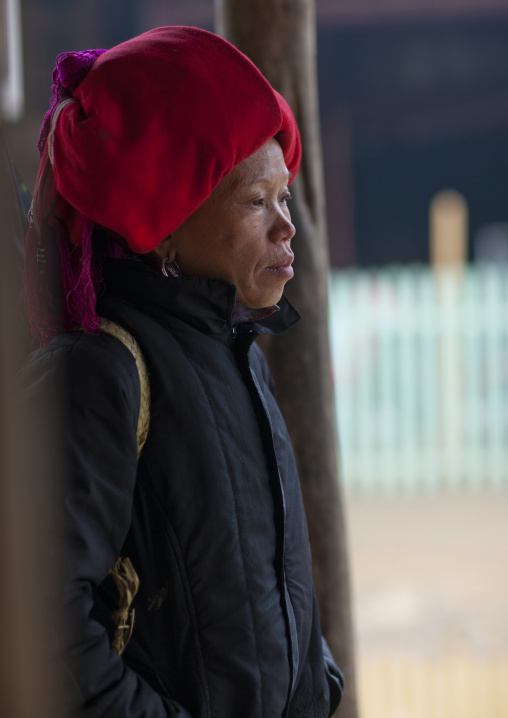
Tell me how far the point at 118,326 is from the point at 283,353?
76 centimetres

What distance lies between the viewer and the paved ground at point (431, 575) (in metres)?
3.60

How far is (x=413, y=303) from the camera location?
18.7 feet

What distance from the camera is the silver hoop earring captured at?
103 centimetres

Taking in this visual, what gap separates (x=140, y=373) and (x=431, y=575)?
3.67 m

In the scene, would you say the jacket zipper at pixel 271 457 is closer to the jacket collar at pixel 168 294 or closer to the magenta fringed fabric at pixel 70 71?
the jacket collar at pixel 168 294

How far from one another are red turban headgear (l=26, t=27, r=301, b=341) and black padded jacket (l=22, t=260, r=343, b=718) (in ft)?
0.31

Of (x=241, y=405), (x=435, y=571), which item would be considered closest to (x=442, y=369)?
(x=435, y=571)

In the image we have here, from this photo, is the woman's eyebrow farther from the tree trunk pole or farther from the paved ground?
the paved ground

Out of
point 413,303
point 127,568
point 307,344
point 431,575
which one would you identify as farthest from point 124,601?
point 413,303

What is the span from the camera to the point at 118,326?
3.15 feet

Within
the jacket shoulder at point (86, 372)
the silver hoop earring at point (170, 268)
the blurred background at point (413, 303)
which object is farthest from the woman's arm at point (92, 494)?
the blurred background at point (413, 303)

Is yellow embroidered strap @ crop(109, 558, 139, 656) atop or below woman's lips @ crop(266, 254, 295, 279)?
below

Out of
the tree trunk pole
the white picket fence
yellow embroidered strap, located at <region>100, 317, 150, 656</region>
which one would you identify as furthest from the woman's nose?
the white picket fence

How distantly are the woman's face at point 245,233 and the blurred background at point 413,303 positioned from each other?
0.39m
